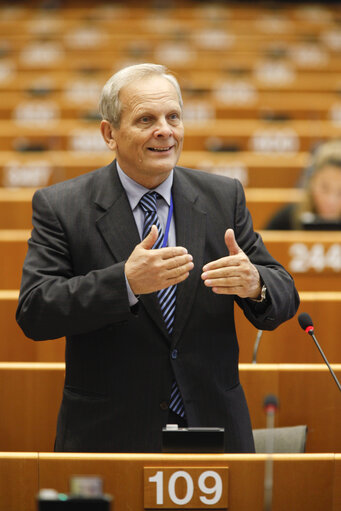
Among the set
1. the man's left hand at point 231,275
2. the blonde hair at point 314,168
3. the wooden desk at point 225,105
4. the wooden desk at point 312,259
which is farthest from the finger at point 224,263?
the wooden desk at point 225,105

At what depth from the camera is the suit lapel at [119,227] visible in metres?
1.31

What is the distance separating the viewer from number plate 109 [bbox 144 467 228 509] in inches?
41.5

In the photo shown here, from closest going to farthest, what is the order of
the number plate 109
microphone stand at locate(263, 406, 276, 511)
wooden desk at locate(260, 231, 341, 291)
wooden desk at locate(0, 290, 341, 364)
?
microphone stand at locate(263, 406, 276, 511), the number plate 109, wooden desk at locate(0, 290, 341, 364), wooden desk at locate(260, 231, 341, 291)

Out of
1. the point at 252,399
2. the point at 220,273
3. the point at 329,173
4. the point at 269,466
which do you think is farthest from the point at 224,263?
the point at 329,173

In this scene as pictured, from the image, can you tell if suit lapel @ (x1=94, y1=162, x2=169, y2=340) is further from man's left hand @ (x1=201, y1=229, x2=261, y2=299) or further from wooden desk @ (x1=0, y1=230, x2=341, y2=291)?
wooden desk @ (x1=0, y1=230, x2=341, y2=291)

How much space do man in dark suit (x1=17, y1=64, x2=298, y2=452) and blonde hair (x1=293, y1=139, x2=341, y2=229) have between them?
146 cm

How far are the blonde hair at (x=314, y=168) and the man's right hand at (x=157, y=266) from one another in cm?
166

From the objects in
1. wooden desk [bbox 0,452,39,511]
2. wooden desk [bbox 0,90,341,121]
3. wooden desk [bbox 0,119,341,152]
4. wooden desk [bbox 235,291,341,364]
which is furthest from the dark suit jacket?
wooden desk [bbox 0,90,341,121]

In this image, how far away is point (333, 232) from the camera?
257 centimetres

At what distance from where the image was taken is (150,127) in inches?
51.5

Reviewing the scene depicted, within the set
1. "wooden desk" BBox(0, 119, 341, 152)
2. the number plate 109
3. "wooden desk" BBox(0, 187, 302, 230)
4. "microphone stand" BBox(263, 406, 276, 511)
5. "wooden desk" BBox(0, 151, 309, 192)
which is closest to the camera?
"microphone stand" BBox(263, 406, 276, 511)

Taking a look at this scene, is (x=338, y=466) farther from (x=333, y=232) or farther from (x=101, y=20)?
(x=101, y=20)

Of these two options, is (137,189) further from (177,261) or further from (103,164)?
(103,164)

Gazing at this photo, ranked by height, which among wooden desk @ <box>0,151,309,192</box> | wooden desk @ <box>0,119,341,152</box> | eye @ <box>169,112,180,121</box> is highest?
wooden desk @ <box>0,119,341,152</box>
